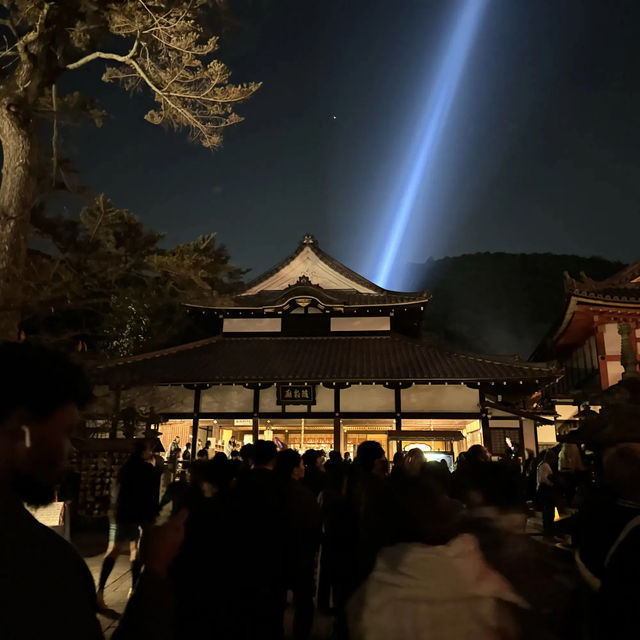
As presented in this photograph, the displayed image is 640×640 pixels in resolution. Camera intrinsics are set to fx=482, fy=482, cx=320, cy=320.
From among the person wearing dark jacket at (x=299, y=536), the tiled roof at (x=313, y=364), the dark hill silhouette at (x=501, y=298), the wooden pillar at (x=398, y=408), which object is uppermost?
the dark hill silhouette at (x=501, y=298)

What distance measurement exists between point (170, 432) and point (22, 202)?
1141 cm

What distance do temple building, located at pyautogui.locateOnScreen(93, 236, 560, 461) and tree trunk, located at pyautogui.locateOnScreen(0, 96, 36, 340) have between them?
447cm

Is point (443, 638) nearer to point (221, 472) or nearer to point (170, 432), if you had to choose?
point (221, 472)

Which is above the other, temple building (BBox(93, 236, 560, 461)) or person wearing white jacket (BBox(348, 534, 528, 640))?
temple building (BBox(93, 236, 560, 461))

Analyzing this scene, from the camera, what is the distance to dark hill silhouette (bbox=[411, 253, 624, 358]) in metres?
65.4

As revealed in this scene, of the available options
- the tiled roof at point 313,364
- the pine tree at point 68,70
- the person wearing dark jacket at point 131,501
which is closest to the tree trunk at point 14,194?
the pine tree at point 68,70

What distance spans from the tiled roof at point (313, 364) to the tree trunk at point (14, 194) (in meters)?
5.25

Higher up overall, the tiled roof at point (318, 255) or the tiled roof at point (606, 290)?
the tiled roof at point (318, 255)

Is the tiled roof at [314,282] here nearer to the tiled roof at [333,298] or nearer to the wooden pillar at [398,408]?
the tiled roof at [333,298]

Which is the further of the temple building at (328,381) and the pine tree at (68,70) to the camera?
the temple building at (328,381)

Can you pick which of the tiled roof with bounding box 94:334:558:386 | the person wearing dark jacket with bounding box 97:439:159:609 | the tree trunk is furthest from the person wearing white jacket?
the tiled roof with bounding box 94:334:558:386

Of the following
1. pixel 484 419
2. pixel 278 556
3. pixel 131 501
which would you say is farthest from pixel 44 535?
pixel 484 419

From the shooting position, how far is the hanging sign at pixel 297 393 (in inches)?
604

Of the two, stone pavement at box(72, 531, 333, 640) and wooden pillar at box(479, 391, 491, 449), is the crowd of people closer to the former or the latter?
stone pavement at box(72, 531, 333, 640)
